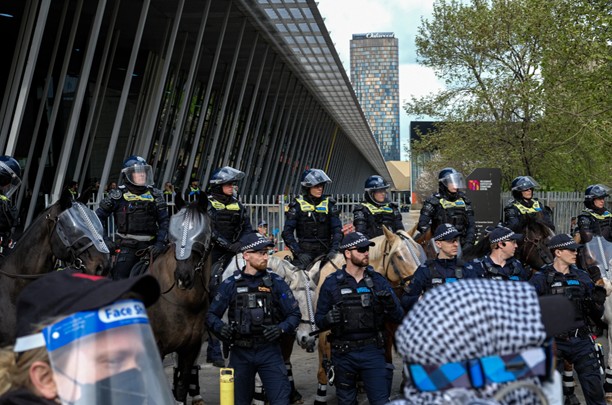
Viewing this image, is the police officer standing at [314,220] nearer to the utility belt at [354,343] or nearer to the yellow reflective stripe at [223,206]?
the yellow reflective stripe at [223,206]

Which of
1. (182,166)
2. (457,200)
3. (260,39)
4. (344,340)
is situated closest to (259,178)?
(182,166)

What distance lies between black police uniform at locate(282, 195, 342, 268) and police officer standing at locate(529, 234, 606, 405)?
3.40 m

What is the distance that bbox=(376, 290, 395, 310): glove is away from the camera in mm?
7099

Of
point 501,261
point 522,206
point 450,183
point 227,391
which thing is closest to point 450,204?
point 450,183

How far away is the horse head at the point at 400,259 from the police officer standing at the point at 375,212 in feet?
7.56

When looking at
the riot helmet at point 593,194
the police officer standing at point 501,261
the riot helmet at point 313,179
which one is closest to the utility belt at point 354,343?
the police officer standing at point 501,261

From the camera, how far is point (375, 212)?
1219 cm

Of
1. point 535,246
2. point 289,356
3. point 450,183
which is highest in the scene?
point 450,183

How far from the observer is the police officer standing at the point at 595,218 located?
1366 cm

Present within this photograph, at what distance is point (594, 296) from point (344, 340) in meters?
2.84

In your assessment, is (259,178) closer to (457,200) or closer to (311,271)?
(457,200)

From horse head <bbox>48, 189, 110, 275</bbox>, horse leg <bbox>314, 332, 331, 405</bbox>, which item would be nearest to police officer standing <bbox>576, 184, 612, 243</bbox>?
horse leg <bbox>314, 332, 331, 405</bbox>

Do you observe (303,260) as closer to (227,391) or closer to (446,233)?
(446,233)

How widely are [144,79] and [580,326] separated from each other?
20070mm
